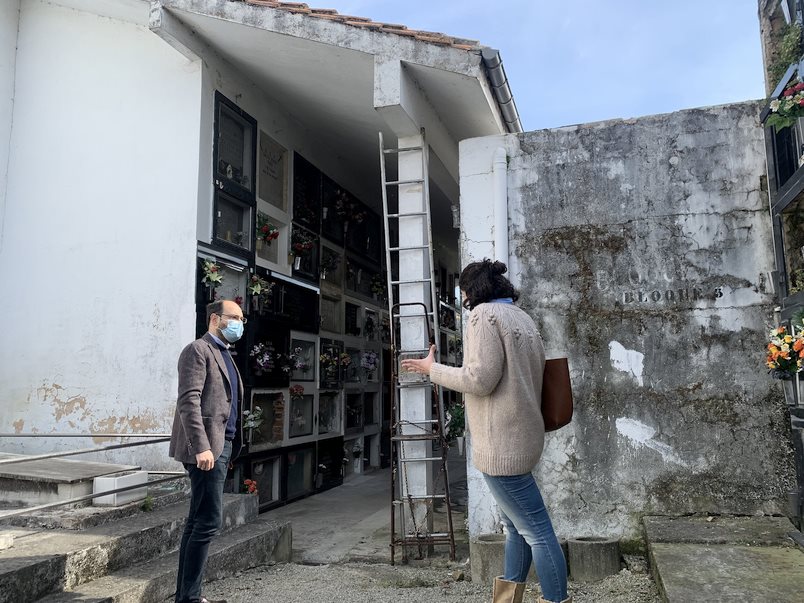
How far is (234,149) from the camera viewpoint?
21.1 feet

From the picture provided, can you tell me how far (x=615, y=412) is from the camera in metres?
4.27

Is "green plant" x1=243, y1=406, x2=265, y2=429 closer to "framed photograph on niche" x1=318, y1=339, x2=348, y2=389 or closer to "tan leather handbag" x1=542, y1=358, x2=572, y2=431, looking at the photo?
"framed photograph on niche" x1=318, y1=339, x2=348, y2=389

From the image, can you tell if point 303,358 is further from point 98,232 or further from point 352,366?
point 98,232

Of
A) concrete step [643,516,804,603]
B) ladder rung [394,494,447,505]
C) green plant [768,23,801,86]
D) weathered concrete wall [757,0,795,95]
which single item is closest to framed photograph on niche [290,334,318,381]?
ladder rung [394,494,447,505]

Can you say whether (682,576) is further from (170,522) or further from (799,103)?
(170,522)

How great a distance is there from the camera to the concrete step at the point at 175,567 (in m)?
3.30

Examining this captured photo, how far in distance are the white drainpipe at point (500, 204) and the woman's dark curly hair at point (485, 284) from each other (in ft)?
5.66

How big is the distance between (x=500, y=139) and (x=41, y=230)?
421cm

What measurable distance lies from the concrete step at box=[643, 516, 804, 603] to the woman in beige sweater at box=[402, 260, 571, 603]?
25.0 inches

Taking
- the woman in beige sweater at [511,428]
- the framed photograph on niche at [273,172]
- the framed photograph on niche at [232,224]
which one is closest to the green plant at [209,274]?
the framed photograph on niche at [232,224]

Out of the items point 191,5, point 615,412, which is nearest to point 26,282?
point 191,5

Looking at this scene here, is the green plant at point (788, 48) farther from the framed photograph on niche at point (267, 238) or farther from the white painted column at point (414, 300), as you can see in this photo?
the framed photograph on niche at point (267, 238)

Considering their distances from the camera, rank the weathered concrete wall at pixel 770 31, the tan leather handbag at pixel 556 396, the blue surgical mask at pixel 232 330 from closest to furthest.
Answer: the tan leather handbag at pixel 556 396
the blue surgical mask at pixel 232 330
the weathered concrete wall at pixel 770 31

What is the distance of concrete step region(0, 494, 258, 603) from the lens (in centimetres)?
309
